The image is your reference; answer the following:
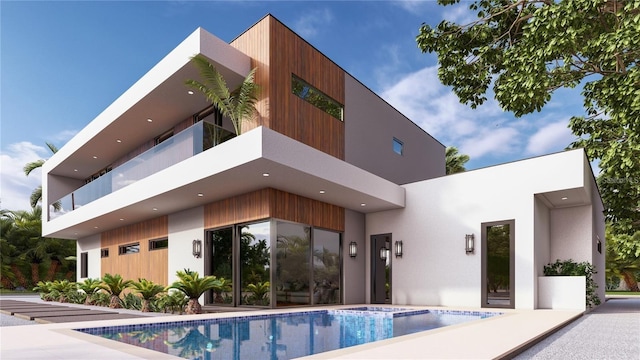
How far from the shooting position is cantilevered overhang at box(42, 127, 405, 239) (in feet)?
30.7

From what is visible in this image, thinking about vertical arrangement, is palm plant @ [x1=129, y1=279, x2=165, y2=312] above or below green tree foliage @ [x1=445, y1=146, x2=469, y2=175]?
below

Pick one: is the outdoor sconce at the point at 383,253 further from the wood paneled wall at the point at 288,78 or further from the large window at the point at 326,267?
the wood paneled wall at the point at 288,78

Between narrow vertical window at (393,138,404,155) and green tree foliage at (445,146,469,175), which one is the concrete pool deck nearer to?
narrow vertical window at (393,138,404,155)

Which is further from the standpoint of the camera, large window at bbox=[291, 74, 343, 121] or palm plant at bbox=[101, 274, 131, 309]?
palm plant at bbox=[101, 274, 131, 309]

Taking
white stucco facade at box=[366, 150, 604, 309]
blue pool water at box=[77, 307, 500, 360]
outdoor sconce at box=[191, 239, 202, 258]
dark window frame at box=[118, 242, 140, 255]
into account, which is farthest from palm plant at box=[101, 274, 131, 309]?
white stucco facade at box=[366, 150, 604, 309]

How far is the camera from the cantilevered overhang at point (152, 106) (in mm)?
11070

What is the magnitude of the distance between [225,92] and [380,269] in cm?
769

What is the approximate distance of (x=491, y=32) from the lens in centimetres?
1080

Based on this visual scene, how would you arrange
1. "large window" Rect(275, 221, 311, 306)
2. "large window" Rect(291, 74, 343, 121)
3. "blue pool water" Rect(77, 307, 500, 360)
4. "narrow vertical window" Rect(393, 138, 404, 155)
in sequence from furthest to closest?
"narrow vertical window" Rect(393, 138, 404, 155) < "large window" Rect(291, 74, 343, 121) < "large window" Rect(275, 221, 311, 306) < "blue pool water" Rect(77, 307, 500, 360)

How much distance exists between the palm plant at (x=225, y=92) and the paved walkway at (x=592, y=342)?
791 centimetres

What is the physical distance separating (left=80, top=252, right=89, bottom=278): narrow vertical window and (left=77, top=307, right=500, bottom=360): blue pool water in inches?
587

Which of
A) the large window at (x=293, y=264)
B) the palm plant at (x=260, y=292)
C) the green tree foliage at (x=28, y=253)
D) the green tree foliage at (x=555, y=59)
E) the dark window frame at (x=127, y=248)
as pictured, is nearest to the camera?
the green tree foliage at (x=555, y=59)

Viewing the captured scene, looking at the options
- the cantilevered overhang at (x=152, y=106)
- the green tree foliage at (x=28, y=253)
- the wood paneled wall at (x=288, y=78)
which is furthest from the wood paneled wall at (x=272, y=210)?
the green tree foliage at (x=28, y=253)

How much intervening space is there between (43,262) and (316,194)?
22.1 metres
